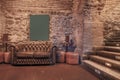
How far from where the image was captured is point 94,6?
19.5 ft

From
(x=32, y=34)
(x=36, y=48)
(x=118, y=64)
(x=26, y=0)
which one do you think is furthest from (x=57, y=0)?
(x=118, y=64)

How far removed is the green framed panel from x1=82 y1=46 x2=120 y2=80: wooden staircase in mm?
2167

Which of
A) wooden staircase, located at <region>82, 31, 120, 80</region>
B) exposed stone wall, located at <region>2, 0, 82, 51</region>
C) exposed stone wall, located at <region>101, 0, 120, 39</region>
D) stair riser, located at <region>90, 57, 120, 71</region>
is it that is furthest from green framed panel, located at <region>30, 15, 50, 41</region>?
stair riser, located at <region>90, 57, 120, 71</region>

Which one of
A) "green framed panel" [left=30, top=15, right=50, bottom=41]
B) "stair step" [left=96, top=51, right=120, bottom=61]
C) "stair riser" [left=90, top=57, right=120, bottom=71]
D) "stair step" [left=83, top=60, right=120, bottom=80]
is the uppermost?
"green framed panel" [left=30, top=15, right=50, bottom=41]

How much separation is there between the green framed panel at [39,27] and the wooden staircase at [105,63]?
2.17 metres

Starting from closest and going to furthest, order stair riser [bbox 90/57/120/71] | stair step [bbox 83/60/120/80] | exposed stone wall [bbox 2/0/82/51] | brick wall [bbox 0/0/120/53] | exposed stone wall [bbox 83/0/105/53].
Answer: stair step [bbox 83/60/120/80]
stair riser [bbox 90/57/120/71]
exposed stone wall [bbox 83/0/105/53]
brick wall [bbox 0/0/120/53]
exposed stone wall [bbox 2/0/82/51]

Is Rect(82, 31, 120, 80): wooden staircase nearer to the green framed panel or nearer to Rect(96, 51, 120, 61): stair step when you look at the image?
Rect(96, 51, 120, 61): stair step

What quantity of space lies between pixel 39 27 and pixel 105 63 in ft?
11.4

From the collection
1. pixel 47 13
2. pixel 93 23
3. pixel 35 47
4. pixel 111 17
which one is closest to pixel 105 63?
pixel 93 23

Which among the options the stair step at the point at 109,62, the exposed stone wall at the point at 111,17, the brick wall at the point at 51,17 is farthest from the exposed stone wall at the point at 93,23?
the stair step at the point at 109,62

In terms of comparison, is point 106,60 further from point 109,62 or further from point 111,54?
point 111,54

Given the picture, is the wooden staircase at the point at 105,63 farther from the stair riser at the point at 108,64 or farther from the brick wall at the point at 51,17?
the brick wall at the point at 51,17

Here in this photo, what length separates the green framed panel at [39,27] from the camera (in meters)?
6.97

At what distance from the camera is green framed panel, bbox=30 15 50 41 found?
274 inches
